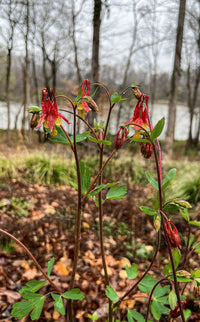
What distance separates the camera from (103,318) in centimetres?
171

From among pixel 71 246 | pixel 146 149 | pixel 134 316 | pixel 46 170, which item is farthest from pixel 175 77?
pixel 134 316

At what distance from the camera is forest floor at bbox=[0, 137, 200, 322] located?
1884 millimetres

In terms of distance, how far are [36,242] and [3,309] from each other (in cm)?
78

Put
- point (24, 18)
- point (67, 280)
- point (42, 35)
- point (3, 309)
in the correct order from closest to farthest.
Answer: point (3, 309)
point (67, 280)
point (24, 18)
point (42, 35)

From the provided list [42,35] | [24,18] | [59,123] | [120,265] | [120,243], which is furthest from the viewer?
[42,35]

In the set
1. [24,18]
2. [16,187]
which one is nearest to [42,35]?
[24,18]

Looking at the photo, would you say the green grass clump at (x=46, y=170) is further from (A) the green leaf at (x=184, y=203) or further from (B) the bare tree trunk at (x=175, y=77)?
(B) the bare tree trunk at (x=175, y=77)

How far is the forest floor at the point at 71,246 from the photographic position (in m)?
1.88

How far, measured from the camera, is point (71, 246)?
2.55 metres

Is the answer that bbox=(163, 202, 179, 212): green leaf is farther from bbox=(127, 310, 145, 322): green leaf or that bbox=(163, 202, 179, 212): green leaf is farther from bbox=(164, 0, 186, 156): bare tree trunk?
bbox=(164, 0, 186, 156): bare tree trunk

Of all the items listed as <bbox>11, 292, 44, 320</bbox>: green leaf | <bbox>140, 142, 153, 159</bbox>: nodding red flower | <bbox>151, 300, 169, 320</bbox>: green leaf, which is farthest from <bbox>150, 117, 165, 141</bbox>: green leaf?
<bbox>151, 300, 169, 320</bbox>: green leaf

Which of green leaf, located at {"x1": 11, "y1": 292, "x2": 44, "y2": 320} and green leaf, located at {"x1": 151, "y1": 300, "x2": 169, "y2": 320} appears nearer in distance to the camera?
green leaf, located at {"x1": 11, "y1": 292, "x2": 44, "y2": 320}

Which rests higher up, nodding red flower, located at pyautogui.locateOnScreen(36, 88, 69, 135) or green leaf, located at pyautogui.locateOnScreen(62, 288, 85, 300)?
nodding red flower, located at pyautogui.locateOnScreen(36, 88, 69, 135)

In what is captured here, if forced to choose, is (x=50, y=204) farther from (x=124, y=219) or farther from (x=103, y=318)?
(x=103, y=318)
